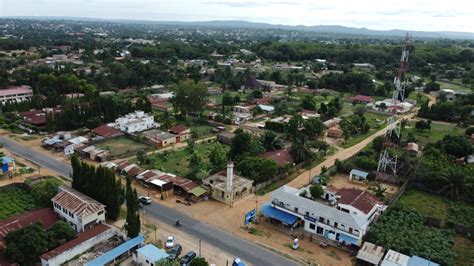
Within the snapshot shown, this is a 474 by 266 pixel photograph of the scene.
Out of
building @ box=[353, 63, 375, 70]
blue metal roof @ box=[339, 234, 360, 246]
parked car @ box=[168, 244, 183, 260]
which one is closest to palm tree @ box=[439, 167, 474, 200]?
blue metal roof @ box=[339, 234, 360, 246]

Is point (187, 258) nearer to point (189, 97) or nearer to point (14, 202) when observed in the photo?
point (14, 202)

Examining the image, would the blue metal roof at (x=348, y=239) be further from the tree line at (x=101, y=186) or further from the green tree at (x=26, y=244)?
the green tree at (x=26, y=244)

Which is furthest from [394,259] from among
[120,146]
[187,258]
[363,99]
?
[363,99]

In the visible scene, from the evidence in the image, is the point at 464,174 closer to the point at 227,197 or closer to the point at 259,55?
the point at 227,197

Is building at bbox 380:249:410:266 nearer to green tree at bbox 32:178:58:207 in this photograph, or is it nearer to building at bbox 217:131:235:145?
green tree at bbox 32:178:58:207

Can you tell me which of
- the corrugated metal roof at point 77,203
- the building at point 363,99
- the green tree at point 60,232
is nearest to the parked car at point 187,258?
the corrugated metal roof at point 77,203
